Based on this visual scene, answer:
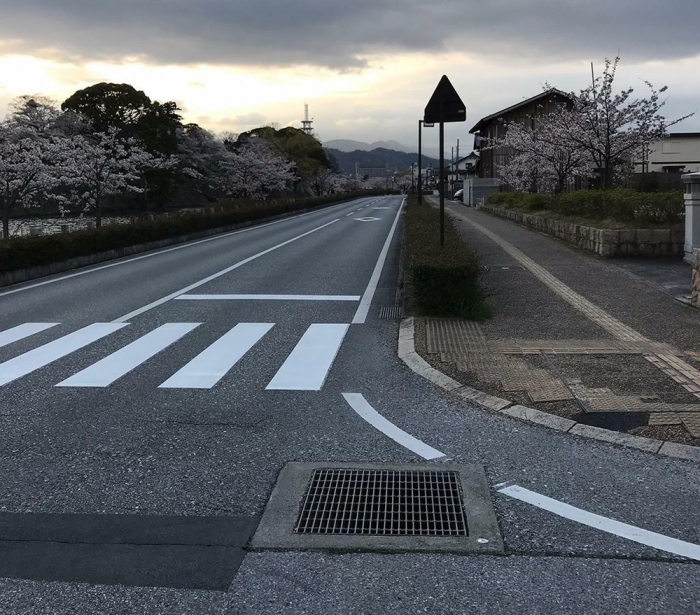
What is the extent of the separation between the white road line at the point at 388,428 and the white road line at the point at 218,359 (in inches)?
55.1

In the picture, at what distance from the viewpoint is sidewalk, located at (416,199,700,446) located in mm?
5152

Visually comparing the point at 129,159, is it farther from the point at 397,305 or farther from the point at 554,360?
the point at 554,360

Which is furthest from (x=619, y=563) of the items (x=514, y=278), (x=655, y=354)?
(x=514, y=278)

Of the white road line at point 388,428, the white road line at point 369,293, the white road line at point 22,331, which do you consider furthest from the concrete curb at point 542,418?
the white road line at point 22,331

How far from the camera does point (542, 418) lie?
5008 mm

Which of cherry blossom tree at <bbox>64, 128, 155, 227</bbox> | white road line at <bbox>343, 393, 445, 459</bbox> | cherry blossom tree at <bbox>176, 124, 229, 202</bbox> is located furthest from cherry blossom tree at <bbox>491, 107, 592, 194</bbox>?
cherry blossom tree at <bbox>176, 124, 229, 202</bbox>

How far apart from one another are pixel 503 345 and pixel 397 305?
10.6 feet

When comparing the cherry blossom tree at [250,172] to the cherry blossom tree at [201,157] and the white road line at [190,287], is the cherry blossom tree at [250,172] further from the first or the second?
the white road line at [190,287]

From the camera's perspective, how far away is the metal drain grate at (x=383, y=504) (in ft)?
11.4

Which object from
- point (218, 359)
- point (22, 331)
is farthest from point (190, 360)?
point (22, 331)

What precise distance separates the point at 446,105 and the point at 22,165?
19207 mm

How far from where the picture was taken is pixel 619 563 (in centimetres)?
306

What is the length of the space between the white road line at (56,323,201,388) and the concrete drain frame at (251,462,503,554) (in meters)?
2.99

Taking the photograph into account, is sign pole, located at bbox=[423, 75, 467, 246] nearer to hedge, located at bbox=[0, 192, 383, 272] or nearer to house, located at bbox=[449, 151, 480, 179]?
hedge, located at bbox=[0, 192, 383, 272]
